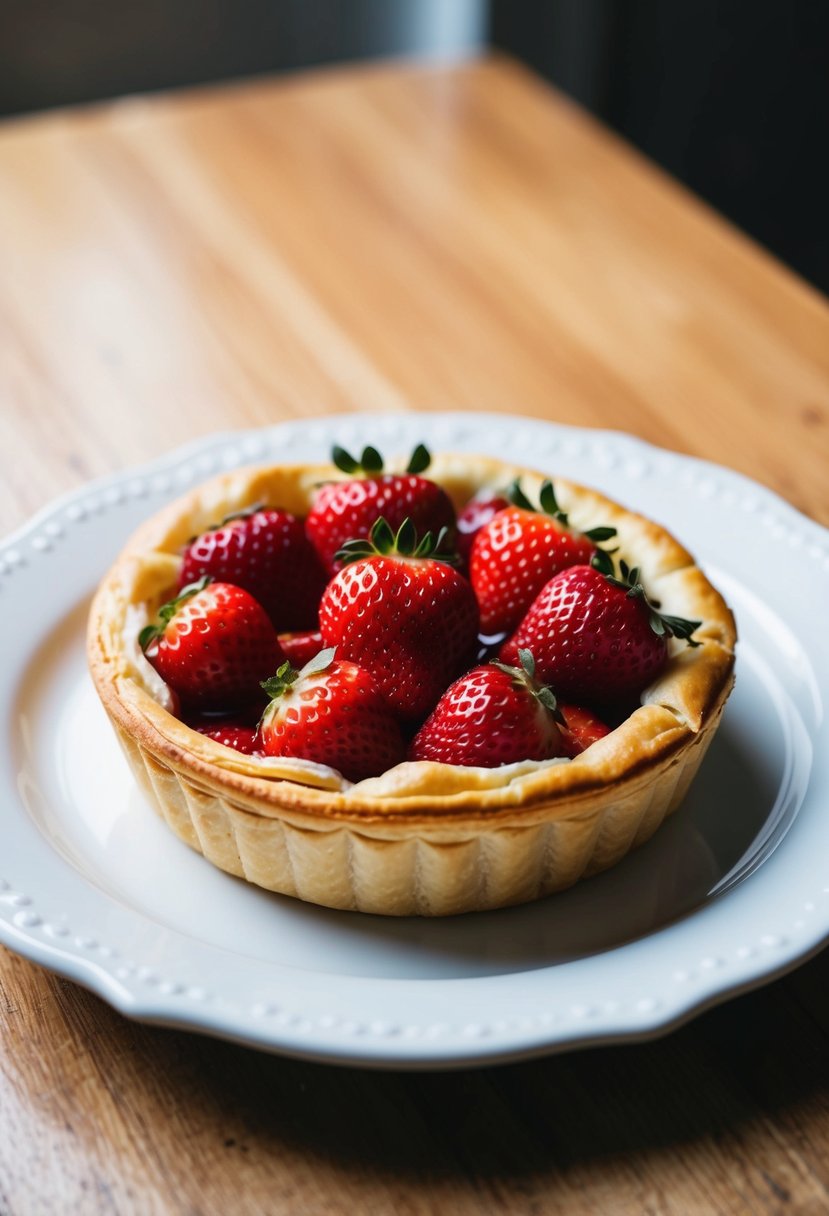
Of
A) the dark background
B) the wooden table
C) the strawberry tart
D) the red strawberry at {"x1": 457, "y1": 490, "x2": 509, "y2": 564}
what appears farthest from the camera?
the dark background

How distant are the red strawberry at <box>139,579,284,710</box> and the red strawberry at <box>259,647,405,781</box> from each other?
0.28 ft

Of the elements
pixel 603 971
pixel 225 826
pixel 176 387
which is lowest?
pixel 176 387

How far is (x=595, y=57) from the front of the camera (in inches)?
187

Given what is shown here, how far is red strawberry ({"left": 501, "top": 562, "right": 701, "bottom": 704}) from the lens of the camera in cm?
141

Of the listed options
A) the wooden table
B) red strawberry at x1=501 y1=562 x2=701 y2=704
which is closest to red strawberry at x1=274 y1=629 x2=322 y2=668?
red strawberry at x1=501 y1=562 x2=701 y2=704

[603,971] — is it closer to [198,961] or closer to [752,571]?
[198,961]

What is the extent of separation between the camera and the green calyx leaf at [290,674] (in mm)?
1342

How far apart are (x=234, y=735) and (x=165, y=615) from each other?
7.3 inches

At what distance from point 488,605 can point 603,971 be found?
476 mm

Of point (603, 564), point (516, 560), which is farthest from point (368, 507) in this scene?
point (603, 564)

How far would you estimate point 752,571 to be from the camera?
1795 millimetres

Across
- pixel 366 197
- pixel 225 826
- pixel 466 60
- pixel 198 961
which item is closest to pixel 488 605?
pixel 225 826

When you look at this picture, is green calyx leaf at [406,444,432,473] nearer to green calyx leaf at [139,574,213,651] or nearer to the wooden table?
green calyx leaf at [139,574,213,651]

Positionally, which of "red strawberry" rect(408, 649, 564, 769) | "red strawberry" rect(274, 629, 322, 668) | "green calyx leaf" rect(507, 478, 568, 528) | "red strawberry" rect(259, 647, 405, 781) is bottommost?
"red strawberry" rect(274, 629, 322, 668)
